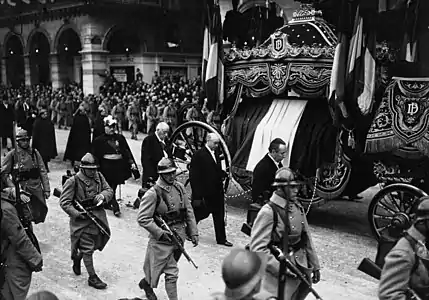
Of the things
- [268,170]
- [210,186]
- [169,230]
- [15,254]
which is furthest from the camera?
[210,186]

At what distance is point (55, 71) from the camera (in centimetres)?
3512

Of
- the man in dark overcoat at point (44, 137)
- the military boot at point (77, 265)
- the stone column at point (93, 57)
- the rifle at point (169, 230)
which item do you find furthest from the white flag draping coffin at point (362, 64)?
the stone column at point (93, 57)

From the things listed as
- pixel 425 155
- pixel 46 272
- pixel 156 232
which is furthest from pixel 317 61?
pixel 46 272

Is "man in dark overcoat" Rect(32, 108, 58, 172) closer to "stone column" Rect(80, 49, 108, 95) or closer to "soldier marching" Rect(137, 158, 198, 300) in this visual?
"soldier marching" Rect(137, 158, 198, 300)

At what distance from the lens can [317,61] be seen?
9750 millimetres

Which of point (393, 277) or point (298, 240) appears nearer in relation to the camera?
point (393, 277)

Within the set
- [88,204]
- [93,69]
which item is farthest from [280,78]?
[93,69]

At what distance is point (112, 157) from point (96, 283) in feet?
12.8

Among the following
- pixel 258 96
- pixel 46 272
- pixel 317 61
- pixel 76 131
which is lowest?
pixel 46 272

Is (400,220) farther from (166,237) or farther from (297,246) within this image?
(166,237)

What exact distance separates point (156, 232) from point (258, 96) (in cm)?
532

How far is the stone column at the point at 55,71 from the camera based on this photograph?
34688 millimetres

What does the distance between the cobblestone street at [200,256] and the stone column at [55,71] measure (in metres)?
24.9

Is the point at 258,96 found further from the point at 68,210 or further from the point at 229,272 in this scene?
the point at 229,272
